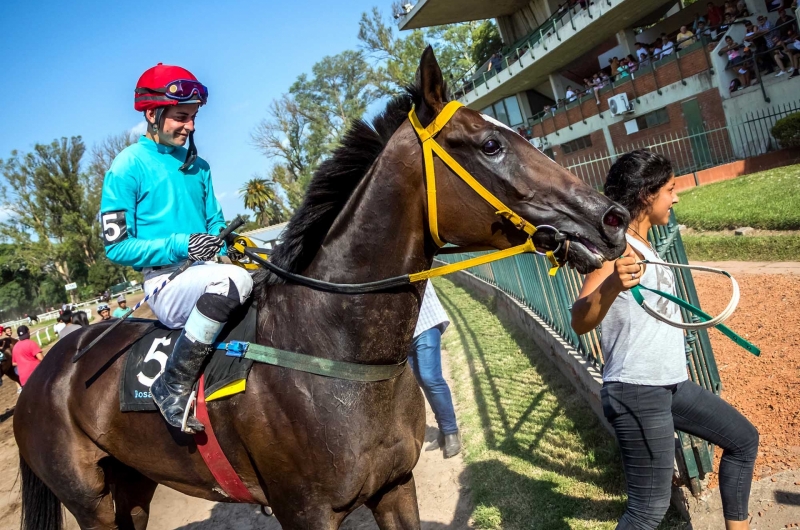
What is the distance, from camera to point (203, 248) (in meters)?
2.90

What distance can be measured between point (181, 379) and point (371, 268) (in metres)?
1.13

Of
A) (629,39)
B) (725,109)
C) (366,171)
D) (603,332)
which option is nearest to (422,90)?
(366,171)

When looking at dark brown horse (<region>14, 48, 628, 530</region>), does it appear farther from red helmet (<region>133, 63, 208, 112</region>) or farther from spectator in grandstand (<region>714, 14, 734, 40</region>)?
spectator in grandstand (<region>714, 14, 734, 40</region>)

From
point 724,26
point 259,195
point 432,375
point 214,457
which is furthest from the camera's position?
point 259,195

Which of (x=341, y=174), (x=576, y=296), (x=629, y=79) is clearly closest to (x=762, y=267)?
(x=576, y=296)

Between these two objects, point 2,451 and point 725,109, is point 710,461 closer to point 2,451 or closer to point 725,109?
point 2,451

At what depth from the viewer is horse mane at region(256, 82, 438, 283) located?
2.69 meters

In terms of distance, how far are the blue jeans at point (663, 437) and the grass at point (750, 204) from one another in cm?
691

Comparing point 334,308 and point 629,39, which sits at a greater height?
point 629,39

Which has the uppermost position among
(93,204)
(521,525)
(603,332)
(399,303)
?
(93,204)

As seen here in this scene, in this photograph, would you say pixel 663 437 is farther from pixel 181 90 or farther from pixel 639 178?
pixel 181 90

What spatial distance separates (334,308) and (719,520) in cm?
259

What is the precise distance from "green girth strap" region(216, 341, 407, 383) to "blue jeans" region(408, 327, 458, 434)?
266 cm

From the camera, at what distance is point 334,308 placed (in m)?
2.65
